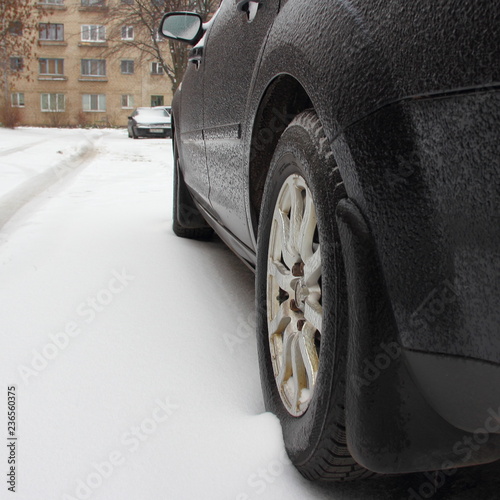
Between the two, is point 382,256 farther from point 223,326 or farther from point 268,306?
point 223,326

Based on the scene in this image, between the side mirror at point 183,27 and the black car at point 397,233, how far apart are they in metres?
1.63

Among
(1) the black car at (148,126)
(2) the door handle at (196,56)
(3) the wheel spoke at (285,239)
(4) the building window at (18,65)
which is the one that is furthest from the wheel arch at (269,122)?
(4) the building window at (18,65)

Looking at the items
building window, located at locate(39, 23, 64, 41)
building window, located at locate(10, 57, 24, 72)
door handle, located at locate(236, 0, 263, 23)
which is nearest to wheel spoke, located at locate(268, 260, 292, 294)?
door handle, located at locate(236, 0, 263, 23)

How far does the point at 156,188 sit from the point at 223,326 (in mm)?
4696

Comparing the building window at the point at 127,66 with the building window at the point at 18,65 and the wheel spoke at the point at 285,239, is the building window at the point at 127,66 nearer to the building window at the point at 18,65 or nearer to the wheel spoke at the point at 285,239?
the building window at the point at 18,65

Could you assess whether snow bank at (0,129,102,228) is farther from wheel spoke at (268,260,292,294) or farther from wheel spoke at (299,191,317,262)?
wheel spoke at (299,191,317,262)

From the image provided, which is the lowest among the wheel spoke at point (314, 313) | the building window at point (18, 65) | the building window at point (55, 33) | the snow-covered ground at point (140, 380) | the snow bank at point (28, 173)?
the snow-covered ground at point (140, 380)

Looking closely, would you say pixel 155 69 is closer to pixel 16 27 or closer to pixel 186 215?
pixel 16 27

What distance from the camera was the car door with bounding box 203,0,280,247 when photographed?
1766 mm

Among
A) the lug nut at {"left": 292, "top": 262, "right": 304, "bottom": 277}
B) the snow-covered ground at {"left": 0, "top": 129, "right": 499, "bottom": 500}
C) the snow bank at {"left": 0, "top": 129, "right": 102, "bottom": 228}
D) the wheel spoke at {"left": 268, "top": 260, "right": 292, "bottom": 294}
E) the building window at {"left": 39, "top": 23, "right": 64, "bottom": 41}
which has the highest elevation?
the building window at {"left": 39, "top": 23, "right": 64, "bottom": 41}

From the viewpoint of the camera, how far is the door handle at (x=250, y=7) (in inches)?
69.1

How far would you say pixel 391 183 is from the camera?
98 centimetres

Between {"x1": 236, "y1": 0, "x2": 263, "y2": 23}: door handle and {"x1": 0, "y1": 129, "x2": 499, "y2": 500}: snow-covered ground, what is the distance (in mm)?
1134

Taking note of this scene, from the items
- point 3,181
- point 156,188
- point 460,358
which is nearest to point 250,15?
point 460,358
